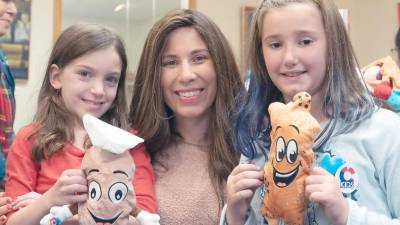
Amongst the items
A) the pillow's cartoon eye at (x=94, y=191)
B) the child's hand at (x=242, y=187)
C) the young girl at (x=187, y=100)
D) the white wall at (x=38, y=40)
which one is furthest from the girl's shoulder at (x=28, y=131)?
the white wall at (x=38, y=40)

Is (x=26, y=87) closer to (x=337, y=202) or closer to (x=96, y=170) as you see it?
(x=96, y=170)

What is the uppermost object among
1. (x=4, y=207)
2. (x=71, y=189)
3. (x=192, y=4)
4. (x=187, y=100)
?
(x=192, y=4)

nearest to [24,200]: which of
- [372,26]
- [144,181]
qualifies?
[144,181]

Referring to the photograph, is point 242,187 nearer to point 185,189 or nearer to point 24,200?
point 185,189

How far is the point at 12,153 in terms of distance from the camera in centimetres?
118

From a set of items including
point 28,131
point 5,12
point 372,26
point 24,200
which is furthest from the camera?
point 372,26

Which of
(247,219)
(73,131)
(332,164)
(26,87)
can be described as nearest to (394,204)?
(332,164)

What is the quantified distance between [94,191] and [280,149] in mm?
348

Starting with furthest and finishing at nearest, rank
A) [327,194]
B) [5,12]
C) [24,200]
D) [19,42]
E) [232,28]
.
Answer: [232,28] → [19,42] → [5,12] → [24,200] → [327,194]

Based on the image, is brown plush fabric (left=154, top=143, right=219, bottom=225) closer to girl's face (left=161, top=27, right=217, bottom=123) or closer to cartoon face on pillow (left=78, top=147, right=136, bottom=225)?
girl's face (left=161, top=27, right=217, bottom=123)

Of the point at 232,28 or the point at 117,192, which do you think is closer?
the point at 117,192

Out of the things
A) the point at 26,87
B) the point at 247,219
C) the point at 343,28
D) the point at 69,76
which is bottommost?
the point at 26,87

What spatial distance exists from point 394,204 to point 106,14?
2727mm

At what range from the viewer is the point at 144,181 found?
3.87 ft
